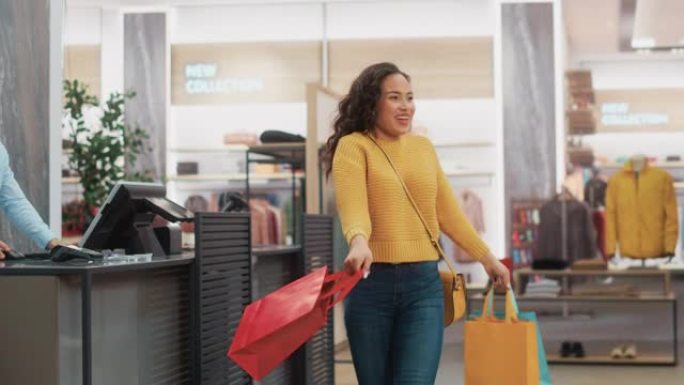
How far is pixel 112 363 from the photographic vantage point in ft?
11.0

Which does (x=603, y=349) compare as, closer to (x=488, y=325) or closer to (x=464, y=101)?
(x=464, y=101)

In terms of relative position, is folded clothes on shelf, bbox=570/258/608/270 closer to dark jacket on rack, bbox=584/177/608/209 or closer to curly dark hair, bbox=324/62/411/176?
dark jacket on rack, bbox=584/177/608/209

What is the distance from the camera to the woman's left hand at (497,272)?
3.25 m

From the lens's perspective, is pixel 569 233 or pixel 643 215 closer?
pixel 643 215

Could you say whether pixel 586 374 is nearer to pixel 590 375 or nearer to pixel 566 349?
pixel 590 375

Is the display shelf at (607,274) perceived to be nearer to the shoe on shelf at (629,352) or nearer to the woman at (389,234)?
the shoe on shelf at (629,352)

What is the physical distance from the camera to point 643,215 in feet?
30.4

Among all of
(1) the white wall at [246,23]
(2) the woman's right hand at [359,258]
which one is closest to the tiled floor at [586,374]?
(1) the white wall at [246,23]

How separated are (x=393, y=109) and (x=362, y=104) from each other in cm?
10

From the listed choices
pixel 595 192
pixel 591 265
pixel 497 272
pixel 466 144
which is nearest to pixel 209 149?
pixel 466 144

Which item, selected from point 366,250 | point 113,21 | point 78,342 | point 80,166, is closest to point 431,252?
point 366,250

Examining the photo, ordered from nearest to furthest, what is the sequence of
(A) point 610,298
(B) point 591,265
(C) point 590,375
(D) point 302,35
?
(C) point 590,375 → (A) point 610,298 → (B) point 591,265 → (D) point 302,35

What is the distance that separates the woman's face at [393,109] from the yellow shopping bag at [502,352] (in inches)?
24.0

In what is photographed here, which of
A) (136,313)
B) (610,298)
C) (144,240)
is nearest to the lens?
(136,313)
